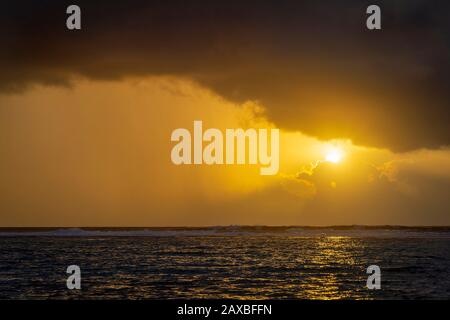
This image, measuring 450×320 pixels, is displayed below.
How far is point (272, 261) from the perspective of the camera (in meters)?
67.4

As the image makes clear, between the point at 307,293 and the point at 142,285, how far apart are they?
36.0 ft

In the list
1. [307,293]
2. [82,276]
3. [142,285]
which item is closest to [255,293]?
[307,293]

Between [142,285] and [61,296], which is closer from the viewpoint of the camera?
[61,296]

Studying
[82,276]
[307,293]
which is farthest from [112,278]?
[307,293]
